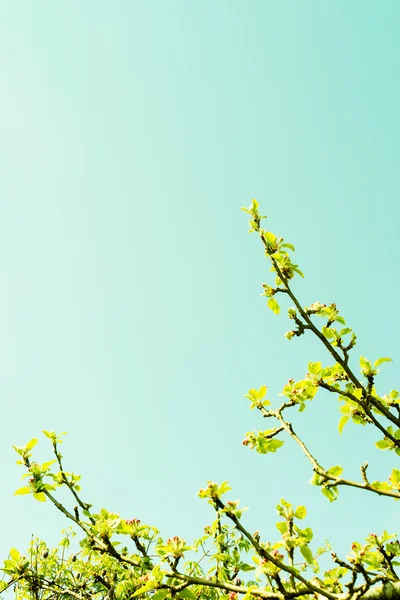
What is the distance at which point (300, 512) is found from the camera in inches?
118

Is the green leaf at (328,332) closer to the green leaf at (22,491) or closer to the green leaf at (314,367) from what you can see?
the green leaf at (314,367)

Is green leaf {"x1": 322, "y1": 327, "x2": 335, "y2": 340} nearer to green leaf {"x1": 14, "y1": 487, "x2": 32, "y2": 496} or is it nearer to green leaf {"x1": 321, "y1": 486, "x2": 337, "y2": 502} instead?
green leaf {"x1": 321, "y1": 486, "x2": 337, "y2": 502}

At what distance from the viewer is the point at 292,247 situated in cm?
376

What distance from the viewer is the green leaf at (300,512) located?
3.00 m

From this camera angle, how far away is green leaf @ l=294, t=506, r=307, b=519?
2996 millimetres

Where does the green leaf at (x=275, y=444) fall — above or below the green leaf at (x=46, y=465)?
below

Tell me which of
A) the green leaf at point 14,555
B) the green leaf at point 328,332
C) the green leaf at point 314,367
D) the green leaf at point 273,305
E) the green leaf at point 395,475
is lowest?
the green leaf at point 395,475

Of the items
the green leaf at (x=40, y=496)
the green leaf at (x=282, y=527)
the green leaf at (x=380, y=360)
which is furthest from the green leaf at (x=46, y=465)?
the green leaf at (x=380, y=360)

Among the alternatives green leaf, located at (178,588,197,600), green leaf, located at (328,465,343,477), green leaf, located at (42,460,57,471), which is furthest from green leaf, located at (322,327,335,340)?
green leaf, located at (42,460,57,471)

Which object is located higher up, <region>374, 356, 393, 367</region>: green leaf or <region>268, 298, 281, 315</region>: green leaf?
<region>268, 298, 281, 315</region>: green leaf

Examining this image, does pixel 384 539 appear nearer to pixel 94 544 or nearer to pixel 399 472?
pixel 399 472

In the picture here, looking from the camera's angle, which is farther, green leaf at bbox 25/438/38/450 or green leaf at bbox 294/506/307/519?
green leaf at bbox 25/438/38/450

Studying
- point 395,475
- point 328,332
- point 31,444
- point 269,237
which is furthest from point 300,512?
point 31,444

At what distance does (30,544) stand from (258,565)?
16.9 feet
